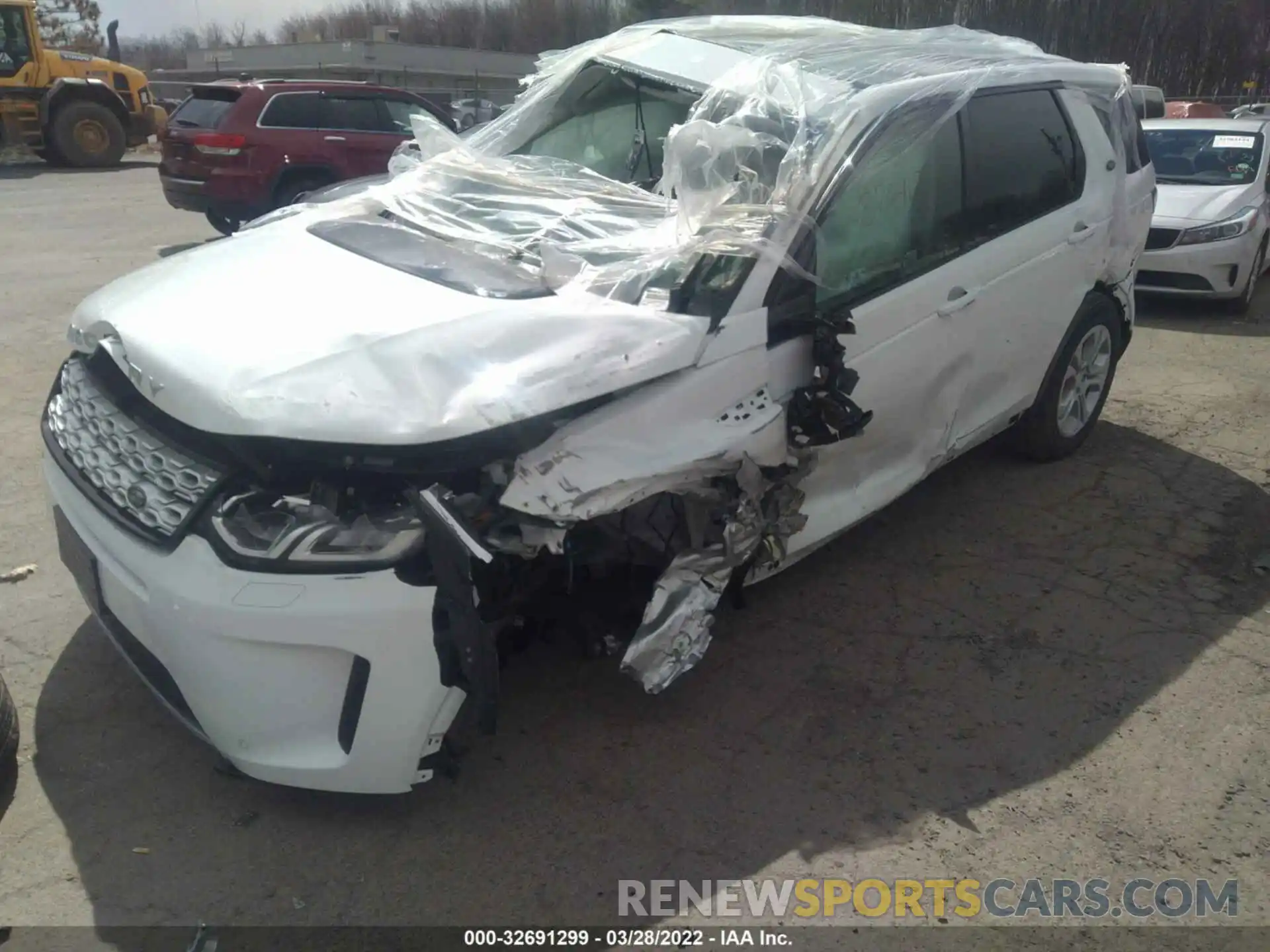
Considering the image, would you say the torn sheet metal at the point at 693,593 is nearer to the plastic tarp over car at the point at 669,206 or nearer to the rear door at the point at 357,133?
the plastic tarp over car at the point at 669,206

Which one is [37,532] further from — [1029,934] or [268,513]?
[1029,934]

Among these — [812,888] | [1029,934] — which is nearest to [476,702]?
[812,888]

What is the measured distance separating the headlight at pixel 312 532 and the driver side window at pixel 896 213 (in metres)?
1.55

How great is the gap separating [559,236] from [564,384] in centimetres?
85

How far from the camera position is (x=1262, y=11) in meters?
24.5

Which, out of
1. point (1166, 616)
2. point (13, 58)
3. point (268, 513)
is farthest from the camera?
point (13, 58)

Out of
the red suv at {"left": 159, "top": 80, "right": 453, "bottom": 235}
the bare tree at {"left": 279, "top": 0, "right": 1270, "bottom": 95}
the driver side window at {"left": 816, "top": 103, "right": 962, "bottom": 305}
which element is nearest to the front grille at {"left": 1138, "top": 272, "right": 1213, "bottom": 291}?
the driver side window at {"left": 816, "top": 103, "right": 962, "bottom": 305}

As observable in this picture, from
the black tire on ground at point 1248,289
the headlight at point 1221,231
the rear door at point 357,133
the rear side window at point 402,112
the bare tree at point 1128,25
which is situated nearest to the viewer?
the headlight at point 1221,231

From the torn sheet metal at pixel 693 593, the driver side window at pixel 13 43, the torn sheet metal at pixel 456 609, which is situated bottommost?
the torn sheet metal at pixel 693 593

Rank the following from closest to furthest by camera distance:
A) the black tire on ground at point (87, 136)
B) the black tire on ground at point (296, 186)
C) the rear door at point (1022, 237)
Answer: the rear door at point (1022, 237) < the black tire on ground at point (296, 186) < the black tire on ground at point (87, 136)

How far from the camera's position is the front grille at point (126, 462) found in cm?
250

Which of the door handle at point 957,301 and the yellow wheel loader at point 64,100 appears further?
the yellow wheel loader at point 64,100

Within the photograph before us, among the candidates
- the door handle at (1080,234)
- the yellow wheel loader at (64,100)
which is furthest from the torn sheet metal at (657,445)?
the yellow wheel loader at (64,100)

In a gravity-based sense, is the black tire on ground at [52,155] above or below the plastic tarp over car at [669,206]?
below
